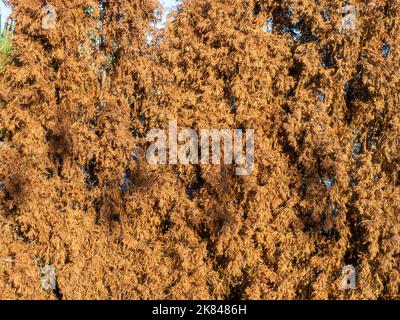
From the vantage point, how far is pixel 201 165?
7562mm

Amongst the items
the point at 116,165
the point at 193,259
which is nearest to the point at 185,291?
the point at 193,259

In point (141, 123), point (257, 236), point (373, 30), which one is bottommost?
point (257, 236)

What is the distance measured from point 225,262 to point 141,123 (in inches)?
84.3

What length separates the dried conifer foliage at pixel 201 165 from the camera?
727 cm

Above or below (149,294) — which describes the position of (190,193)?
above

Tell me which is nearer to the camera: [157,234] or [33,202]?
[33,202]

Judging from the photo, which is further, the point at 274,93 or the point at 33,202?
the point at 274,93

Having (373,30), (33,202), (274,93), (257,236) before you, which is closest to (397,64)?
(373,30)

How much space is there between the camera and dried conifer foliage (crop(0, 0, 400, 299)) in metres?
7.27

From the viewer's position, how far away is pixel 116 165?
756 centimetres

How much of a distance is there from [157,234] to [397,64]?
12.3 ft

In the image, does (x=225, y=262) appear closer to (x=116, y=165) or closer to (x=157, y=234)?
(x=157, y=234)

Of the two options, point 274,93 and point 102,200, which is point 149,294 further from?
point 274,93

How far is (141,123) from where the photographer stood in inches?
307
